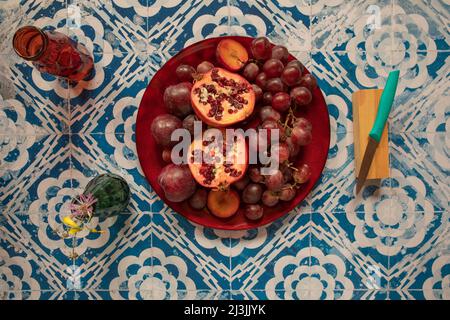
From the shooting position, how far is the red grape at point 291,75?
1111mm

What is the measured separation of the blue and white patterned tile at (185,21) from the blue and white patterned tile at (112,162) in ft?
0.95

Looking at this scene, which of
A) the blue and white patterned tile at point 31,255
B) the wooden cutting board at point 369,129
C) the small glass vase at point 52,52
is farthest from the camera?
the blue and white patterned tile at point 31,255

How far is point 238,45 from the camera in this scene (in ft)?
3.84

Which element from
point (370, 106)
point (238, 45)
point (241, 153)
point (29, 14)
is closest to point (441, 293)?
point (370, 106)

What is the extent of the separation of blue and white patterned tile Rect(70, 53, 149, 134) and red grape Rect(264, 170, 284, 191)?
0.43m

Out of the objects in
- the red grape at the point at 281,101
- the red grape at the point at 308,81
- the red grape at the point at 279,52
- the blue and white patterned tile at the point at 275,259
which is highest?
the red grape at the point at 279,52

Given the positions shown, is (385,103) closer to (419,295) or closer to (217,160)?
(217,160)

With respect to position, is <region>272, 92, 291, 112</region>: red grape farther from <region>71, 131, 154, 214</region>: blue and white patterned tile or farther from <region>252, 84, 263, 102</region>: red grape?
<region>71, 131, 154, 214</region>: blue and white patterned tile

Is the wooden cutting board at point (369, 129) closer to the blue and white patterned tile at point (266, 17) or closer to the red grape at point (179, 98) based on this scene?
the blue and white patterned tile at point (266, 17)

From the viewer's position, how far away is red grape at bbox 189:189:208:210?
116 centimetres

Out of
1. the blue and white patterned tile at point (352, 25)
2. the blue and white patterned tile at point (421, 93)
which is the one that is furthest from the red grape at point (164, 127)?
the blue and white patterned tile at point (421, 93)

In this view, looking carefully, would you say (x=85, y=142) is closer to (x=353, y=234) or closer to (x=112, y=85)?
(x=112, y=85)

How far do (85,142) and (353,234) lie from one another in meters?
0.81

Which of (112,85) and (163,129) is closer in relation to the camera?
(163,129)
